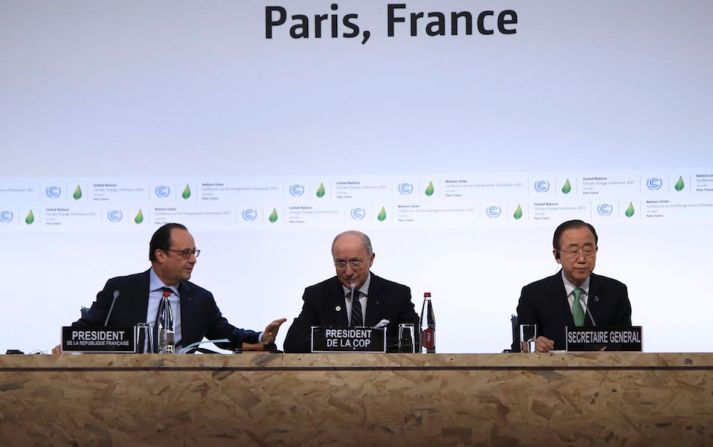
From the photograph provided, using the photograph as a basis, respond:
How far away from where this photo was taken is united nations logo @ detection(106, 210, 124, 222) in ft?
15.7

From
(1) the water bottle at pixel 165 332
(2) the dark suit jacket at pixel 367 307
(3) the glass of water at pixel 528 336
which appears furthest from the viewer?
(2) the dark suit jacket at pixel 367 307

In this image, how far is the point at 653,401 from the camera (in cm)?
244

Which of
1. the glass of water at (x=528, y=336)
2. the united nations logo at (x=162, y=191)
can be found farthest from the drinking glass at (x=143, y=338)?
the united nations logo at (x=162, y=191)

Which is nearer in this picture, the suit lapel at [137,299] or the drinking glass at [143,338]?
the drinking glass at [143,338]

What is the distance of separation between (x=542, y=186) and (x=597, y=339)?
2.03 meters

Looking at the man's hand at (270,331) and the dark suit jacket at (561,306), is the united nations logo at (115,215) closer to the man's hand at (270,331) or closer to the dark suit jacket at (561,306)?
the man's hand at (270,331)

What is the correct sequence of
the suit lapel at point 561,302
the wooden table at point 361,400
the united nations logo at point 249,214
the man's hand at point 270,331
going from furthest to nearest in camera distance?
the united nations logo at point 249,214 < the suit lapel at point 561,302 < the man's hand at point 270,331 < the wooden table at point 361,400

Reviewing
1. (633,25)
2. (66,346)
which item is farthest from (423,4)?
(66,346)

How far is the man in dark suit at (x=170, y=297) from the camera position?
12.3 ft

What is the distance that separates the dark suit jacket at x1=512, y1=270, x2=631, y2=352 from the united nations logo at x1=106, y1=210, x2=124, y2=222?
7.01ft

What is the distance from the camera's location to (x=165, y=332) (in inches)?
121

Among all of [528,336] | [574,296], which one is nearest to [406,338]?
[528,336]

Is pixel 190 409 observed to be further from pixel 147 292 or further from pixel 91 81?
pixel 91 81

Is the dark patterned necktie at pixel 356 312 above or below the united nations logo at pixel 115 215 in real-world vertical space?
below
